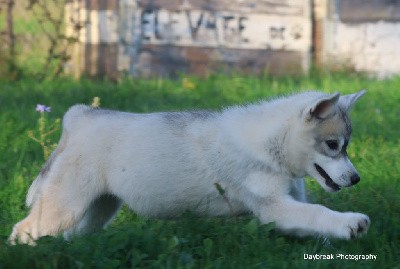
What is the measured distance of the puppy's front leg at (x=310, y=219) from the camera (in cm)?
451

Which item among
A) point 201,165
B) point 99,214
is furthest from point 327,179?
point 99,214

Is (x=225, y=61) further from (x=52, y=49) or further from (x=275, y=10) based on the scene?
(x=52, y=49)

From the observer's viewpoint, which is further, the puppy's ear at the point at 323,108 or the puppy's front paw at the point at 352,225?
the puppy's ear at the point at 323,108

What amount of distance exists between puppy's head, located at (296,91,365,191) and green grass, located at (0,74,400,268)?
311 millimetres

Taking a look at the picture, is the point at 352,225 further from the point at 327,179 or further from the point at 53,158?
the point at 53,158

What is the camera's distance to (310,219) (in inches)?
180

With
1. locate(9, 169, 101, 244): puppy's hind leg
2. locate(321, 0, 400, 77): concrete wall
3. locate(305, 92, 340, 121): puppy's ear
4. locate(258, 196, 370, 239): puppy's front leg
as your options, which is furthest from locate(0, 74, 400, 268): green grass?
locate(321, 0, 400, 77): concrete wall

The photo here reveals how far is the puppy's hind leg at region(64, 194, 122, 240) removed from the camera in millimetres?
5137

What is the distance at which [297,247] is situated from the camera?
15.3 feet

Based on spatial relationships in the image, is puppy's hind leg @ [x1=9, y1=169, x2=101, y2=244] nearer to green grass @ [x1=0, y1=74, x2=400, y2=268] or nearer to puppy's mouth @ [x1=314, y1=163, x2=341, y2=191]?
green grass @ [x1=0, y1=74, x2=400, y2=268]

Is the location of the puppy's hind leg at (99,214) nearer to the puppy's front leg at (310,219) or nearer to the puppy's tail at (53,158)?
the puppy's tail at (53,158)

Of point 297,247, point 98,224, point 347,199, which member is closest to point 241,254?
point 297,247

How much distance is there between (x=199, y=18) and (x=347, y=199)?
561 cm

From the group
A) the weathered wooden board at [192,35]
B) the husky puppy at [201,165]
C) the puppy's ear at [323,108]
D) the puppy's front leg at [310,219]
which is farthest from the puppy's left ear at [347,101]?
the weathered wooden board at [192,35]
